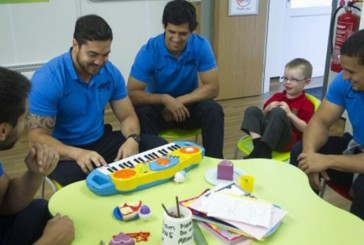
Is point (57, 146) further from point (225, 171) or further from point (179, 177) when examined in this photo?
point (225, 171)

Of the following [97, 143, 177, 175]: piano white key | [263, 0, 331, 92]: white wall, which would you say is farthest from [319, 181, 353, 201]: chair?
[263, 0, 331, 92]: white wall

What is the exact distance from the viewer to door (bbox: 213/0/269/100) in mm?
4195

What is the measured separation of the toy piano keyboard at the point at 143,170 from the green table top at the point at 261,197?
28mm

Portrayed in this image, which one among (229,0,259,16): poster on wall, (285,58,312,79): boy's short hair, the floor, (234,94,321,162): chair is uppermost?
(229,0,259,16): poster on wall

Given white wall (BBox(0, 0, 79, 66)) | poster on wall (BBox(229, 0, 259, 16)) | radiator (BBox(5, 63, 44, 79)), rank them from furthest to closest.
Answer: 1. poster on wall (BBox(229, 0, 259, 16))
2. radiator (BBox(5, 63, 44, 79))
3. white wall (BBox(0, 0, 79, 66))

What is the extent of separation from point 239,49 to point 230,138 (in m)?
1.22

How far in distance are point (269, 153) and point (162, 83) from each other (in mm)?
819

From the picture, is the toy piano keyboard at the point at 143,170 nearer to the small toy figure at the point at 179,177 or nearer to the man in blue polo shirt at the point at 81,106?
the small toy figure at the point at 179,177

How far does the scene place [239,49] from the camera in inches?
171

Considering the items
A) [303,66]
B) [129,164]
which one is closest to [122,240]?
[129,164]

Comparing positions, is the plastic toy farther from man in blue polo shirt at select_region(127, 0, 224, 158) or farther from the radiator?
the radiator

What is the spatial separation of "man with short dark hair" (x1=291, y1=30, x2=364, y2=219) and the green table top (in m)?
0.28

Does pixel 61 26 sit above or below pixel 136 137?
above

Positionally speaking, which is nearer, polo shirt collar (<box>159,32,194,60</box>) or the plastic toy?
the plastic toy
